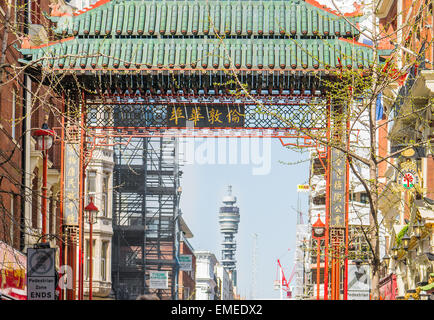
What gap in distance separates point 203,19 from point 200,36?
2.07 ft

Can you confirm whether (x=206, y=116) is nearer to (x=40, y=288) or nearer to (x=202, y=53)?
(x=202, y=53)

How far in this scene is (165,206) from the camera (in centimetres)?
6519

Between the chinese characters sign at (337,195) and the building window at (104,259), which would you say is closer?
the chinese characters sign at (337,195)

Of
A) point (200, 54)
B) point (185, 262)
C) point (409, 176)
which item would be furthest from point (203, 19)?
point (185, 262)

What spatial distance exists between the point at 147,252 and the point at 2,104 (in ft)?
127

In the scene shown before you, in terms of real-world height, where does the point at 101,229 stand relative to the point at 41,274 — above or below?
above

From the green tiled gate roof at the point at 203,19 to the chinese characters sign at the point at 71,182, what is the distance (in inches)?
146

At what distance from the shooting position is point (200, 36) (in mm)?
26719

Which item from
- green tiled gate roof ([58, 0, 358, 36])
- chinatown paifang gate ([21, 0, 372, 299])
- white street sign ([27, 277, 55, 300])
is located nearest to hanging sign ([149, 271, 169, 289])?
chinatown paifang gate ([21, 0, 372, 299])

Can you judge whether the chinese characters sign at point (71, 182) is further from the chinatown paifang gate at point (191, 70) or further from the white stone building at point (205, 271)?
the white stone building at point (205, 271)

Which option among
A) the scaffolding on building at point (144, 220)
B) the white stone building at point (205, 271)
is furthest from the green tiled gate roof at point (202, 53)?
the white stone building at point (205, 271)

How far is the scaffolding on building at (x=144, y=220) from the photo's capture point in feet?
192
